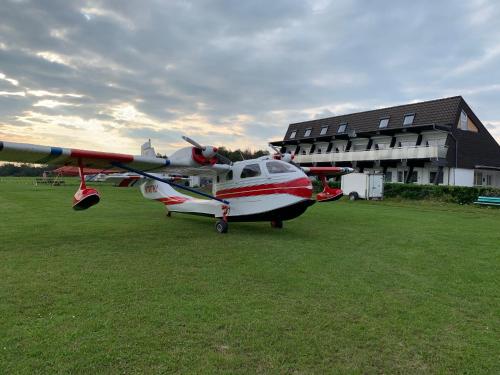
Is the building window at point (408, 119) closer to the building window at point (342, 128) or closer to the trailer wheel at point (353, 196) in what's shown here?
the building window at point (342, 128)

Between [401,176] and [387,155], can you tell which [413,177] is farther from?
[387,155]

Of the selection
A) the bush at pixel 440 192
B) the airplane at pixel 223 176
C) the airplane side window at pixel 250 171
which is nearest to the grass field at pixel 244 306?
the airplane at pixel 223 176

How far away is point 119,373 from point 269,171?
9036mm

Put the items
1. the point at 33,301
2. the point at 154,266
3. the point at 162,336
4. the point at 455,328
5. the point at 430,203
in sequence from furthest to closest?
the point at 430,203, the point at 154,266, the point at 33,301, the point at 455,328, the point at 162,336

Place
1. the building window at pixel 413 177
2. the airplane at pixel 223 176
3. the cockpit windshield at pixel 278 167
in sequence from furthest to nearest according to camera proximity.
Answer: the building window at pixel 413 177, the cockpit windshield at pixel 278 167, the airplane at pixel 223 176

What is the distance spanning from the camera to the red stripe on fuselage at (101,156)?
34.2 feet

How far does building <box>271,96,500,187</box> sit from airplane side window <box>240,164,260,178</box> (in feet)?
93.5

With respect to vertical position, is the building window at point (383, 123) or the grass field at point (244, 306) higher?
the building window at point (383, 123)

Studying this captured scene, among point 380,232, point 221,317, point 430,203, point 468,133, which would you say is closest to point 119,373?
point 221,317

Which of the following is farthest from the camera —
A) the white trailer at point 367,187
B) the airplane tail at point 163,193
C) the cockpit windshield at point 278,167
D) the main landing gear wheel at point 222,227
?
the white trailer at point 367,187

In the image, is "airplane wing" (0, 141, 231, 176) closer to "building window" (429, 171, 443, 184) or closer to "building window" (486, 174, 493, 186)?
"building window" (429, 171, 443, 184)

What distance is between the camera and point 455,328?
4.64 m

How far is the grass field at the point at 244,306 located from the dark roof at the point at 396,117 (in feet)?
102

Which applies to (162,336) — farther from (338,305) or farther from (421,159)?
(421,159)
